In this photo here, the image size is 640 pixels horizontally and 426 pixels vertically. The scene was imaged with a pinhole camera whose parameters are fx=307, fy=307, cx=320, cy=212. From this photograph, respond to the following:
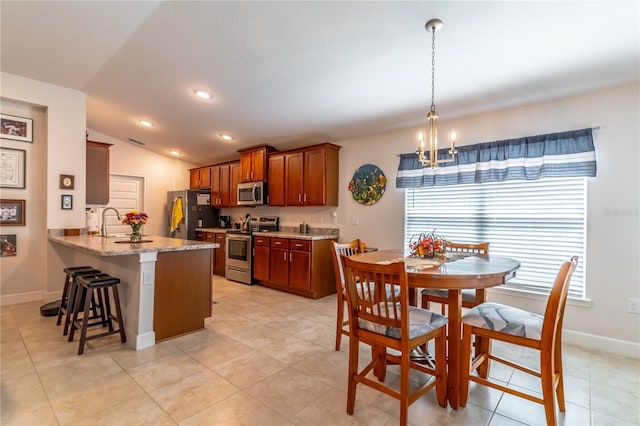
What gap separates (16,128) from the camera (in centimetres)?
393

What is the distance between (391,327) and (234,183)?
500 centimetres

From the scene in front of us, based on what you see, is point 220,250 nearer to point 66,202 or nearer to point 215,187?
point 215,187

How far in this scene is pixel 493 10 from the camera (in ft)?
6.59

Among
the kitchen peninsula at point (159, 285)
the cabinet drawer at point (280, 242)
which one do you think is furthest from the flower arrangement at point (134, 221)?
the cabinet drawer at point (280, 242)

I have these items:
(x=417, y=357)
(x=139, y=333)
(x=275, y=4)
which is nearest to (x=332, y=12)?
(x=275, y=4)

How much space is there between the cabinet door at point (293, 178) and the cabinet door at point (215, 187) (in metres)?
2.04

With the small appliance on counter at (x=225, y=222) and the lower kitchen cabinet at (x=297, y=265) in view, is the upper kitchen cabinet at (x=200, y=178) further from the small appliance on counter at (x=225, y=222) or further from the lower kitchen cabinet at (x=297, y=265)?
the lower kitchen cabinet at (x=297, y=265)

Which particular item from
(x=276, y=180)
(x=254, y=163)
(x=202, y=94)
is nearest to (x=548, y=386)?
(x=202, y=94)

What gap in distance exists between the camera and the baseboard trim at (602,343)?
263cm

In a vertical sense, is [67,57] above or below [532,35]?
above

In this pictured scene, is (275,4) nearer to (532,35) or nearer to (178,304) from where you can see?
(532,35)

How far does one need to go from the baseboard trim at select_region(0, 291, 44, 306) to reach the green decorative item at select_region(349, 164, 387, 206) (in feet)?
14.9

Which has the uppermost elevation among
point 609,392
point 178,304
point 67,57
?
point 67,57

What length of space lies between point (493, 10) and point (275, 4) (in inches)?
58.1
